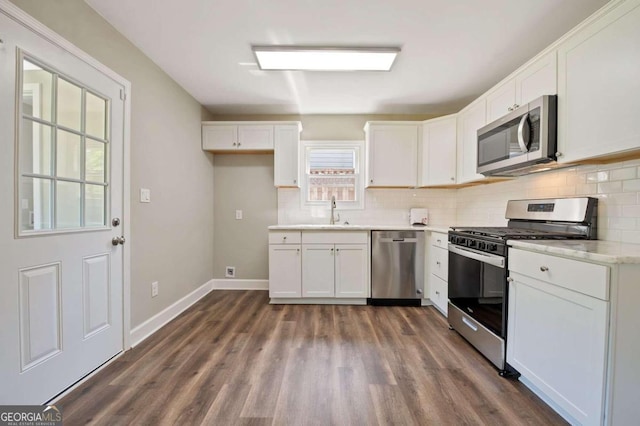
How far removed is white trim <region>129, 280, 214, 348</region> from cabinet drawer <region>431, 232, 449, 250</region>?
2788 millimetres

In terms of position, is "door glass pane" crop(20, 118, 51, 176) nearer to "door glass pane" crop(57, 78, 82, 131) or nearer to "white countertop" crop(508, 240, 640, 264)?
"door glass pane" crop(57, 78, 82, 131)

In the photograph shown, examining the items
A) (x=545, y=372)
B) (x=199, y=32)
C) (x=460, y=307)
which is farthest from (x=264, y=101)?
(x=545, y=372)

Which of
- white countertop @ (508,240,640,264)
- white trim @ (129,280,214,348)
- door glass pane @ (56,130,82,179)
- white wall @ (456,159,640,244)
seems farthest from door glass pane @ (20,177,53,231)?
white wall @ (456,159,640,244)

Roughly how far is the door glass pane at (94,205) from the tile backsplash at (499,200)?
2016mm

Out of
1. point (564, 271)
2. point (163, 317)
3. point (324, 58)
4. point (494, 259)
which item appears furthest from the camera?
point (163, 317)

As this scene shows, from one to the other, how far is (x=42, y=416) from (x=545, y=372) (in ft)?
8.70

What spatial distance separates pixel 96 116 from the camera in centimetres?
175

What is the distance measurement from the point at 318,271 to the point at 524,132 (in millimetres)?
2223

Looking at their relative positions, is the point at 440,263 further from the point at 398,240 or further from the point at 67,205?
the point at 67,205

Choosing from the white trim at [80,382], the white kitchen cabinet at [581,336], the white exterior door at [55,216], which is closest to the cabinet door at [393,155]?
the white kitchen cabinet at [581,336]

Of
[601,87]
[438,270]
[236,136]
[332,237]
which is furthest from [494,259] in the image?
[236,136]

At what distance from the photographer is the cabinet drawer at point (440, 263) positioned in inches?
100

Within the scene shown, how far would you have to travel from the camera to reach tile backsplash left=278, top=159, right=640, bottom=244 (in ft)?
5.06

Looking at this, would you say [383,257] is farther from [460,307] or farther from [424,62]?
[424,62]
